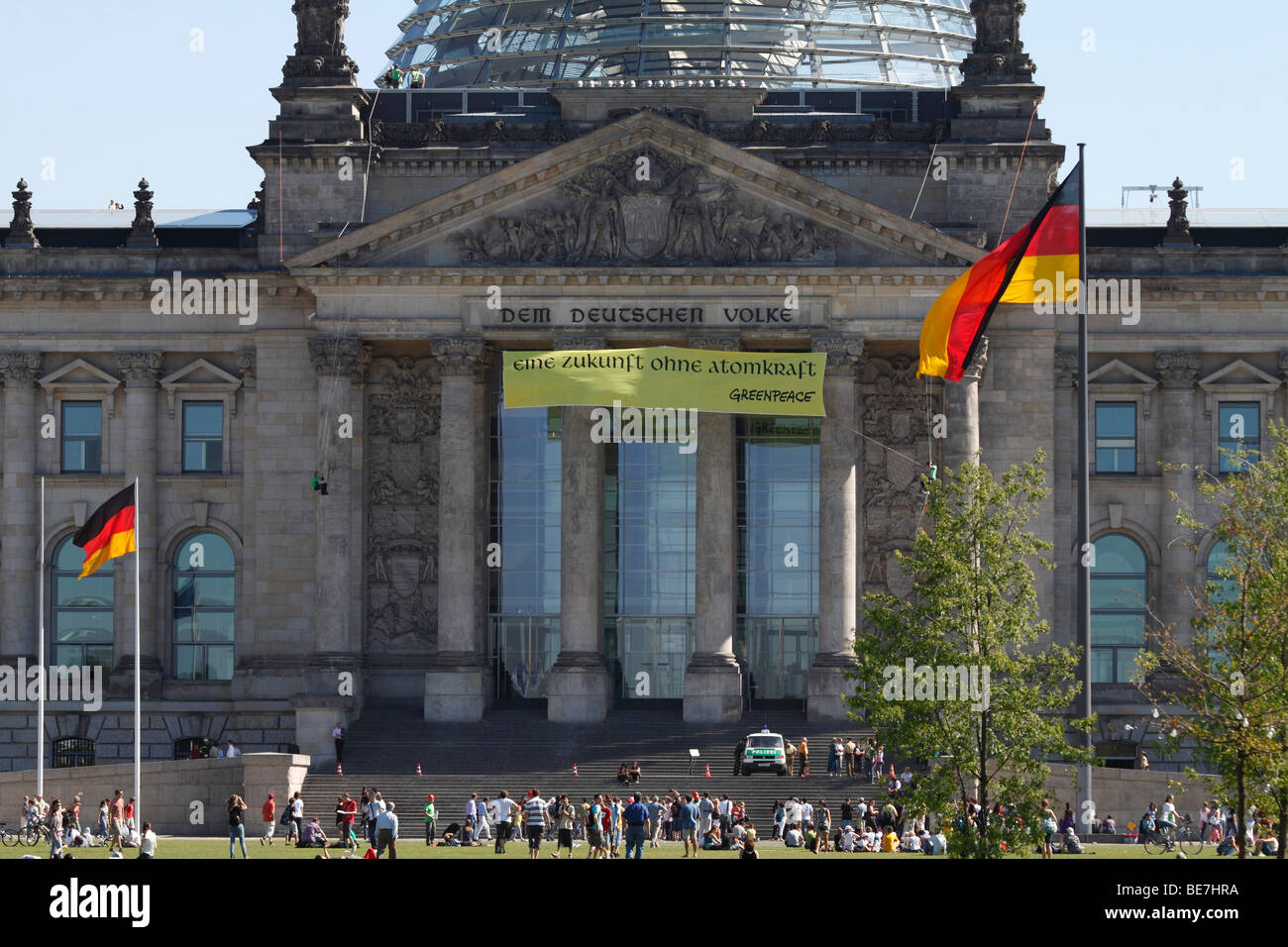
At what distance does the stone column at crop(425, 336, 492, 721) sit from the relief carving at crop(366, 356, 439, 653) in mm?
3169

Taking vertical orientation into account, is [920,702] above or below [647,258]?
below

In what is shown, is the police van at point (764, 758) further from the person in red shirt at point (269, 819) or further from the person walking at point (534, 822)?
the person in red shirt at point (269, 819)

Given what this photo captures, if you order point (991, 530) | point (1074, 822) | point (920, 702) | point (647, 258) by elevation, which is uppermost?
point (647, 258)

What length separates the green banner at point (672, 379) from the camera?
71688 millimetres

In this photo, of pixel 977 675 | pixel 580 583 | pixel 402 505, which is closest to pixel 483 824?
pixel 580 583

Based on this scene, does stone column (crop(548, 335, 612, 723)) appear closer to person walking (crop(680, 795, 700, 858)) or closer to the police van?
the police van

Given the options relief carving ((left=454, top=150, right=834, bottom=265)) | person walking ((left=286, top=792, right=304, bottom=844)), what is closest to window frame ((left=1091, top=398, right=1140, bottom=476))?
relief carving ((left=454, top=150, right=834, bottom=265))

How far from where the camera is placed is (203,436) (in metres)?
80.6
